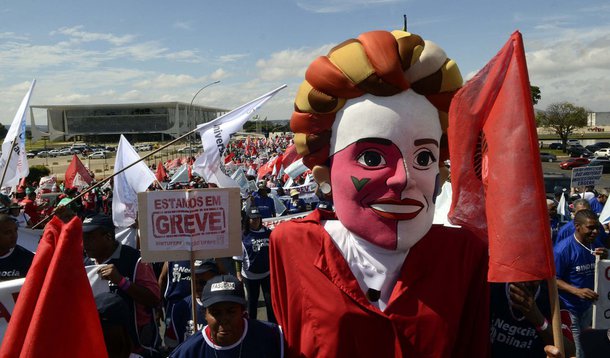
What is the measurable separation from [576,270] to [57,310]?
4.57 meters

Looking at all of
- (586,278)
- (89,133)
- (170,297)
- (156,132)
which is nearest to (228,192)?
(170,297)

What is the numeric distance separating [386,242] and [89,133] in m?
118

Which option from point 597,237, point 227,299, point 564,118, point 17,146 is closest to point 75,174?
point 17,146

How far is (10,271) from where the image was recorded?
4.31 metres

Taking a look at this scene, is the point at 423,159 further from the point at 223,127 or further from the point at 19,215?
the point at 19,215

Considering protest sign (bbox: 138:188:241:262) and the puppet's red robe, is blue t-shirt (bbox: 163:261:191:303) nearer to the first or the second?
protest sign (bbox: 138:188:241:262)

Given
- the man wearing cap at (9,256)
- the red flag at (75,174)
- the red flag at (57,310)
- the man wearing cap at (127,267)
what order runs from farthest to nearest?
1. the red flag at (75,174)
2. the man wearing cap at (9,256)
3. the man wearing cap at (127,267)
4. the red flag at (57,310)

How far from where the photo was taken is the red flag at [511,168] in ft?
6.89

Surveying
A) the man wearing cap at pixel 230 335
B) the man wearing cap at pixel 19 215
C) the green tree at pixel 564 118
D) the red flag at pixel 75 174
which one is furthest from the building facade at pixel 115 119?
the man wearing cap at pixel 230 335

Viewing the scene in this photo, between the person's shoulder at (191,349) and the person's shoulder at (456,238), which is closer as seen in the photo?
the person's shoulder at (191,349)

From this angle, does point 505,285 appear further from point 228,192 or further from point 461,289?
point 228,192

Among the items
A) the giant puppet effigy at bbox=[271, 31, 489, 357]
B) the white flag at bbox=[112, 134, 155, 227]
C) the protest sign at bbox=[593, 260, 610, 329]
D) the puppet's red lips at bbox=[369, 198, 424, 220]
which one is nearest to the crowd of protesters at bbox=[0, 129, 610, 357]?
the protest sign at bbox=[593, 260, 610, 329]

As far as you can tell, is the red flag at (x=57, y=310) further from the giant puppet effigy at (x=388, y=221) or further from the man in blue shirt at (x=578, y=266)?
the man in blue shirt at (x=578, y=266)

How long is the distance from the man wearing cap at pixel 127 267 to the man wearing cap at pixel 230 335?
39.9 inches
